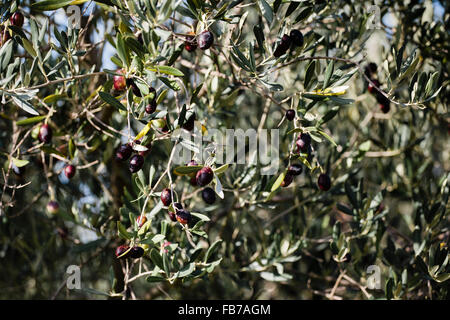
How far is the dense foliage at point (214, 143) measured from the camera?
1.40m

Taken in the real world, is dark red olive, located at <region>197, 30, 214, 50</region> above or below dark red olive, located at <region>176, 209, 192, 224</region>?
above

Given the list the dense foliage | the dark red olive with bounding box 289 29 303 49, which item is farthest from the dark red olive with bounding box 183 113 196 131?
the dark red olive with bounding box 289 29 303 49

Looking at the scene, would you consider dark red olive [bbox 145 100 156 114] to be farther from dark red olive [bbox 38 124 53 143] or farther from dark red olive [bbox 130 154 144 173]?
dark red olive [bbox 38 124 53 143]

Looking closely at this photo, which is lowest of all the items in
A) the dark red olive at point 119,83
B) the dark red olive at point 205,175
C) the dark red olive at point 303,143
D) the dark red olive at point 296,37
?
the dark red olive at point 205,175

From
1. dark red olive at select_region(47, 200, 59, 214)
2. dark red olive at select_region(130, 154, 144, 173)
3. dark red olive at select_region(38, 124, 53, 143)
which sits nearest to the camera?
dark red olive at select_region(130, 154, 144, 173)

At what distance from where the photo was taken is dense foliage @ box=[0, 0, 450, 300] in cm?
140

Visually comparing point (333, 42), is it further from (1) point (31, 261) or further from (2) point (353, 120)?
(1) point (31, 261)

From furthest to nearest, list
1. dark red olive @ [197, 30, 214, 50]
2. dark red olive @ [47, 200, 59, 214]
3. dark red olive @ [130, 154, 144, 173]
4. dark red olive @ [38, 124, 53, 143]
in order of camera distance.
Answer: dark red olive @ [47, 200, 59, 214]
dark red olive @ [38, 124, 53, 143]
dark red olive @ [130, 154, 144, 173]
dark red olive @ [197, 30, 214, 50]

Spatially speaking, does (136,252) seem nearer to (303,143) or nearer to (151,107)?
(151,107)

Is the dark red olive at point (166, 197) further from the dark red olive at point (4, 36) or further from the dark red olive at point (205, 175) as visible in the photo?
the dark red olive at point (4, 36)

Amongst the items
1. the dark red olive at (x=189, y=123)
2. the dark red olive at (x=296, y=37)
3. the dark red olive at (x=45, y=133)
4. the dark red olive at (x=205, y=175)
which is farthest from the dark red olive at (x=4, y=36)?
the dark red olive at (x=296, y=37)

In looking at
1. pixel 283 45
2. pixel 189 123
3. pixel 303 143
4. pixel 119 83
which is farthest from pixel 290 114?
pixel 119 83

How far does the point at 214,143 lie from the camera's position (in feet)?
4.49

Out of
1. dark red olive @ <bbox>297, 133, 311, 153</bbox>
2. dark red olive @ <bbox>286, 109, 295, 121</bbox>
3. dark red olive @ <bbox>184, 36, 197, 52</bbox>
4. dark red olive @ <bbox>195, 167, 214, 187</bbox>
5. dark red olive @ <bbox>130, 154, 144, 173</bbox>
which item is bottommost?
dark red olive @ <bbox>195, 167, 214, 187</bbox>
